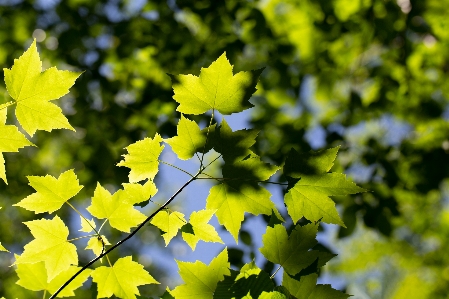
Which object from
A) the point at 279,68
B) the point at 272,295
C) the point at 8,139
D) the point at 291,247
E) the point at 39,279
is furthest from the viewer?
the point at 279,68

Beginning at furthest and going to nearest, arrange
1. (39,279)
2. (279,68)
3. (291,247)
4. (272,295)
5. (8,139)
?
(279,68) < (39,279) < (8,139) < (291,247) < (272,295)

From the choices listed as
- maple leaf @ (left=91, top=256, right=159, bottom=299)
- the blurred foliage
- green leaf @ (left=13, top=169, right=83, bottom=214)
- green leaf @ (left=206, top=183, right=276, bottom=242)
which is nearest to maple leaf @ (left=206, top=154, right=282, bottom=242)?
green leaf @ (left=206, top=183, right=276, bottom=242)

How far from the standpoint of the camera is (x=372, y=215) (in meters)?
3.24

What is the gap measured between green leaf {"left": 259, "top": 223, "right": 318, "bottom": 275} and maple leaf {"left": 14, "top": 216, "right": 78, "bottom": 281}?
48 centimetres

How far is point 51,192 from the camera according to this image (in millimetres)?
999

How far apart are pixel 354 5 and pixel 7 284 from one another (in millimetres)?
7783

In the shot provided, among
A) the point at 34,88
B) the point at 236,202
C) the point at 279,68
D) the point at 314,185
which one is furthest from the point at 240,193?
the point at 279,68

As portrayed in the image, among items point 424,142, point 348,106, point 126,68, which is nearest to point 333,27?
point 348,106

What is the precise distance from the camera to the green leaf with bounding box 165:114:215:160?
978 millimetres

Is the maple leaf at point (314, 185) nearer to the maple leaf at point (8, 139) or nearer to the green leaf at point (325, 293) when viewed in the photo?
the green leaf at point (325, 293)

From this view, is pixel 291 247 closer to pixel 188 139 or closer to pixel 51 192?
pixel 188 139

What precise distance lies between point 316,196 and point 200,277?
32 cm

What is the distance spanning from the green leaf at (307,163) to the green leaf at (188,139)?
0.69 ft

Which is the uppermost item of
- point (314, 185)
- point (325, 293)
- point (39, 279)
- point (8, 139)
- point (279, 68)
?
point (8, 139)
